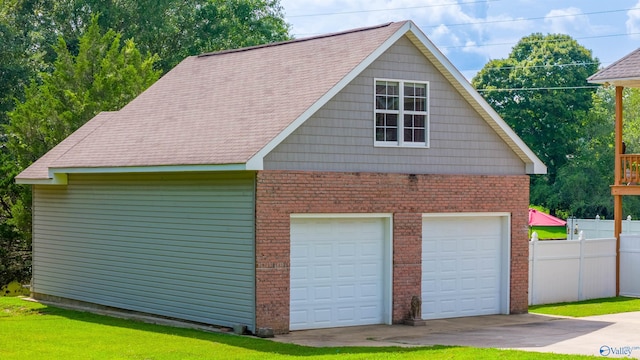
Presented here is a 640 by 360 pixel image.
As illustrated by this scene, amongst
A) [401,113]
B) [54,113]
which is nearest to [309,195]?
[401,113]

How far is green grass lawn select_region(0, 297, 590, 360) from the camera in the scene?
1608 cm

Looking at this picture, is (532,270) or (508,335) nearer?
(508,335)

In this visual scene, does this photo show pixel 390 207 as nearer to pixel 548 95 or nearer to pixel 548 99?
pixel 548 99

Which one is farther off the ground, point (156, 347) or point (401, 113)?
point (401, 113)

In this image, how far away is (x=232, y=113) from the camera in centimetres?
2139

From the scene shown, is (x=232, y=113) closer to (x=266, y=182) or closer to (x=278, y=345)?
(x=266, y=182)

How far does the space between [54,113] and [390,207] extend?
14563 millimetres

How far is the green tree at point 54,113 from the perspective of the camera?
31.0 meters

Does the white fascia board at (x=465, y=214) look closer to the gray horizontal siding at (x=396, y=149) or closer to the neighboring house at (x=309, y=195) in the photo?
the neighboring house at (x=309, y=195)

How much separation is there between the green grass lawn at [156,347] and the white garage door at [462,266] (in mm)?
4664

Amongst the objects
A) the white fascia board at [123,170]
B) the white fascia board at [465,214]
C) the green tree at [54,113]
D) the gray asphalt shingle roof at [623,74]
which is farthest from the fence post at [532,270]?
the green tree at [54,113]

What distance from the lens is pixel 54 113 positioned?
31391mm

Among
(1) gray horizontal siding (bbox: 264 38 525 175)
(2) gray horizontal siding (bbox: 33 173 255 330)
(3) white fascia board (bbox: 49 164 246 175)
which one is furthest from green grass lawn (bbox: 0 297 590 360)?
(1) gray horizontal siding (bbox: 264 38 525 175)

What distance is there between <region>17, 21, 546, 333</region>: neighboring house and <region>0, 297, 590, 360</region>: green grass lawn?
48.9 inches
